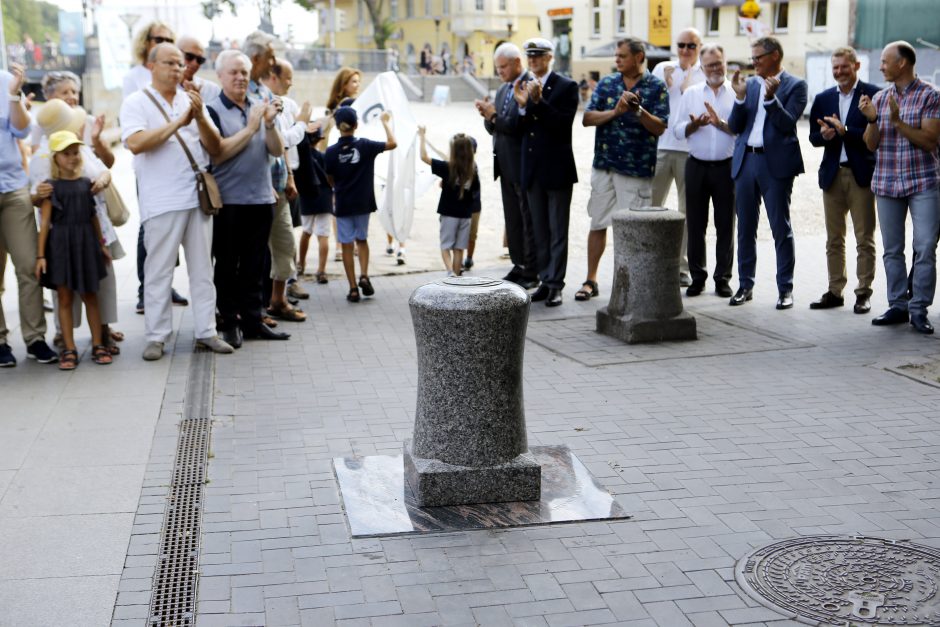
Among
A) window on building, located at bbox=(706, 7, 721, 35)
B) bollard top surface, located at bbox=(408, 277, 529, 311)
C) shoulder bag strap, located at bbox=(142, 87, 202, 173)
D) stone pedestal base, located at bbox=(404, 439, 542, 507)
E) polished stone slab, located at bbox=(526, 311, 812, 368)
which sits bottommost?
polished stone slab, located at bbox=(526, 311, 812, 368)

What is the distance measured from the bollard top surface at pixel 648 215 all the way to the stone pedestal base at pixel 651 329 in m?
0.74

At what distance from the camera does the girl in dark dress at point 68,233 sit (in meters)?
7.76

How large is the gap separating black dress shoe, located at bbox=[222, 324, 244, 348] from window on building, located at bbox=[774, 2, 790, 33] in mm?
44361

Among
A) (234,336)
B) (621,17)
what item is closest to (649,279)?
(234,336)

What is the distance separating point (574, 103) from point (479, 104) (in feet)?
3.22

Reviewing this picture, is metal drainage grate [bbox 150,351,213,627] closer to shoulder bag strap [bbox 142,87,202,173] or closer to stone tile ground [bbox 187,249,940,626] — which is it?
stone tile ground [bbox 187,249,940,626]

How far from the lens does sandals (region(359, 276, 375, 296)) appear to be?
10.4m

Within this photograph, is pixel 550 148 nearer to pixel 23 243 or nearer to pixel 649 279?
pixel 649 279

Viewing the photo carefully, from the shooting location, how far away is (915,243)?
8977 millimetres

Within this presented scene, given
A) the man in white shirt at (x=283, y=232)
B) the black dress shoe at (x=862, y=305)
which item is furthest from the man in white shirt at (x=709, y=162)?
the man in white shirt at (x=283, y=232)

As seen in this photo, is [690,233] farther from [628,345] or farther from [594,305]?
[628,345]

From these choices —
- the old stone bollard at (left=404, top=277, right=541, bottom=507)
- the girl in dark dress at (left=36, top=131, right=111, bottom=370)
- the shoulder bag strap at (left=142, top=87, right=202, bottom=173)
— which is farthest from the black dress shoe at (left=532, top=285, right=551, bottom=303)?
the old stone bollard at (left=404, top=277, right=541, bottom=507)

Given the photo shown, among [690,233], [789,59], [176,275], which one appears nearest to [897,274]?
[690,233]

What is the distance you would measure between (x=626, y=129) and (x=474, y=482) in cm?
536
